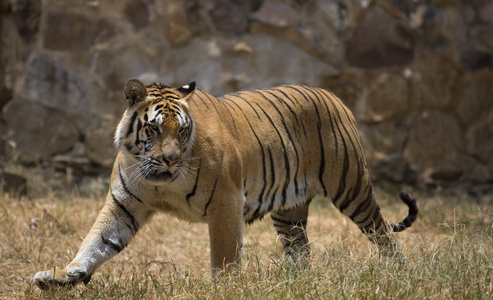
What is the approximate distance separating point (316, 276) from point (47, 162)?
4.17 m

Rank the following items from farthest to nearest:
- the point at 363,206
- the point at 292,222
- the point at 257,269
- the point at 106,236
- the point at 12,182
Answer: the point at 12,182
the point at 292,222
the point at 363,206
the point at 257,269
the point at 106,236

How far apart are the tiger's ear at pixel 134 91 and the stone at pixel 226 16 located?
129 inches

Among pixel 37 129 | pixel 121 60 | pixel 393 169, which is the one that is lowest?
pixel 37 129

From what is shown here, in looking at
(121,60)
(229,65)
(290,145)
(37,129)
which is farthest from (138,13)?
(290,145)

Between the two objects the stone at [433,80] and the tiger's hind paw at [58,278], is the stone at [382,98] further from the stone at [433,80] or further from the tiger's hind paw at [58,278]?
the tiger's hind paw at [58,278]

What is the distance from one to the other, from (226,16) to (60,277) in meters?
3.95

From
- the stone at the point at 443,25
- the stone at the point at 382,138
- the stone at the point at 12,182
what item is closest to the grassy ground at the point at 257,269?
the stone at the point at 12,182

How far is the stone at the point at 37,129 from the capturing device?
623 cm

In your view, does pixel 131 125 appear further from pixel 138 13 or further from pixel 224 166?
pixel 138 13

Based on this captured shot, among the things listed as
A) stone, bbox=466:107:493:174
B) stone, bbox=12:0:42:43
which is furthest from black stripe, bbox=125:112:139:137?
stone, bbox=466:107:493:174

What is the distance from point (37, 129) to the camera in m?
6.27

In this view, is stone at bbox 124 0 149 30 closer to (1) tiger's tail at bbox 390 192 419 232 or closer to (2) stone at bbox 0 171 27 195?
(2) stone at bbox 0 171 27 195

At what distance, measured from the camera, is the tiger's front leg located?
9.98 ft

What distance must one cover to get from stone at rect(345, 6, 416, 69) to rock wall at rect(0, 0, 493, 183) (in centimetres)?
1
